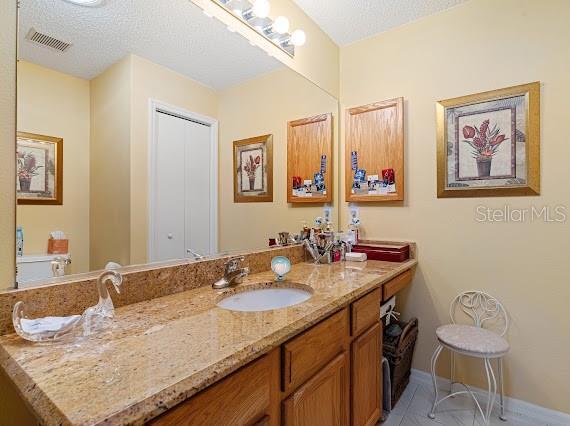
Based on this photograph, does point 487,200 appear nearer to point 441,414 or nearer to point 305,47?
point 441,414

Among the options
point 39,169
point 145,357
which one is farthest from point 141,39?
point 145,357

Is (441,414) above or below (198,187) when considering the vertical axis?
below

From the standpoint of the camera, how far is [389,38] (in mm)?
2104

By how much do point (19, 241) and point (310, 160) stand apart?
161 cm

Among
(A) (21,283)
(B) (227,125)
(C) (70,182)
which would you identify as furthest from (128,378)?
(B) (227,125)

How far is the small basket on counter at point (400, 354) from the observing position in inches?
67.4

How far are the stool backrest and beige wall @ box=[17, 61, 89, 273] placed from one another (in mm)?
2019

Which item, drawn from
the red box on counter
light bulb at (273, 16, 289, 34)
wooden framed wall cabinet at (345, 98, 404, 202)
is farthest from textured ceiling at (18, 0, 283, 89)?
the red box on counter

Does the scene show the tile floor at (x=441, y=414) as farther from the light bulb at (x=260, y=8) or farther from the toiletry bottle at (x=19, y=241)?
the light bulb at (x=260, y=8)

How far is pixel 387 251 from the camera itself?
6.29ft

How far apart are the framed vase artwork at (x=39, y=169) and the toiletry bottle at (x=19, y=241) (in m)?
0.08

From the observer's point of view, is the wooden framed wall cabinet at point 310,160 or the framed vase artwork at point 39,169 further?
the wooden framed wall cabinet at point 310,160

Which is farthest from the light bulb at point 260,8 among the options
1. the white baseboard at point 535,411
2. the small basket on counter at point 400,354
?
the white baseboard at point 535,411

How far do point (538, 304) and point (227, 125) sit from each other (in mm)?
1964
